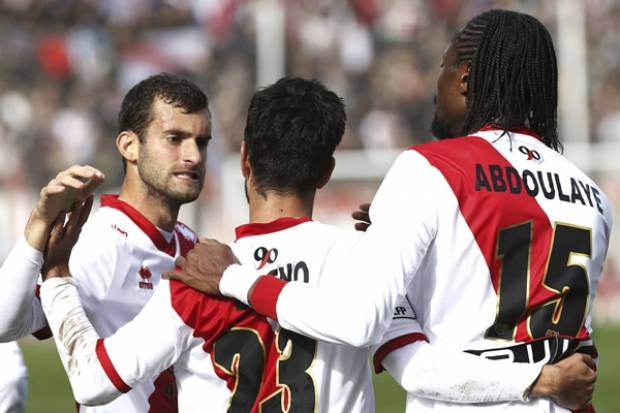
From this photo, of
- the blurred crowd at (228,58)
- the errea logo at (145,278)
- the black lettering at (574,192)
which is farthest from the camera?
the blurred crowd at (228,58)

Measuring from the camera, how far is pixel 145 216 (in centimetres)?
464

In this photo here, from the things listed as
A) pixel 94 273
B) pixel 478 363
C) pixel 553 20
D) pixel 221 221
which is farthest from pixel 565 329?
pixel 553 20

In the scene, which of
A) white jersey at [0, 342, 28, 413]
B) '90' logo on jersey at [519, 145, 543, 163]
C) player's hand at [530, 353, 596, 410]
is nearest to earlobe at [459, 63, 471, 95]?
'90' logo on jersey at [519, 145, 543, 163]

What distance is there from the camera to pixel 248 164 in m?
3.55

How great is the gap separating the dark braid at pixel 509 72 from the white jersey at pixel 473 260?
0.38 feet

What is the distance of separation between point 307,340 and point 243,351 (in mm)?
190

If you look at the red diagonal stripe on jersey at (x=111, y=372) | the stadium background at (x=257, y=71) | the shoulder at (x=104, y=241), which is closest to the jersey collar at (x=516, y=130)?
the red diagonal stripe on jersey at (x=111, y=372)

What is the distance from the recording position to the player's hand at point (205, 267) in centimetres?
333

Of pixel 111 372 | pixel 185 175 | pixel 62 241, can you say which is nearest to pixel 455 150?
pixel 111 372

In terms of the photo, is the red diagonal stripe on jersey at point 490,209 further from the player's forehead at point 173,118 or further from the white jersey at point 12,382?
the white jersey at point 12,382

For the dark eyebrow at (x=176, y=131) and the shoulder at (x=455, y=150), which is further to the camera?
the dark eyebrow at (x=176, y=131)

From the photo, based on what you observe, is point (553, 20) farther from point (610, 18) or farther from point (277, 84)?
point (277, 84)

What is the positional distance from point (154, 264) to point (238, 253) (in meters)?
1.12

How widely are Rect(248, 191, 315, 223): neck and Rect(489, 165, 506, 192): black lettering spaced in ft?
1.94
